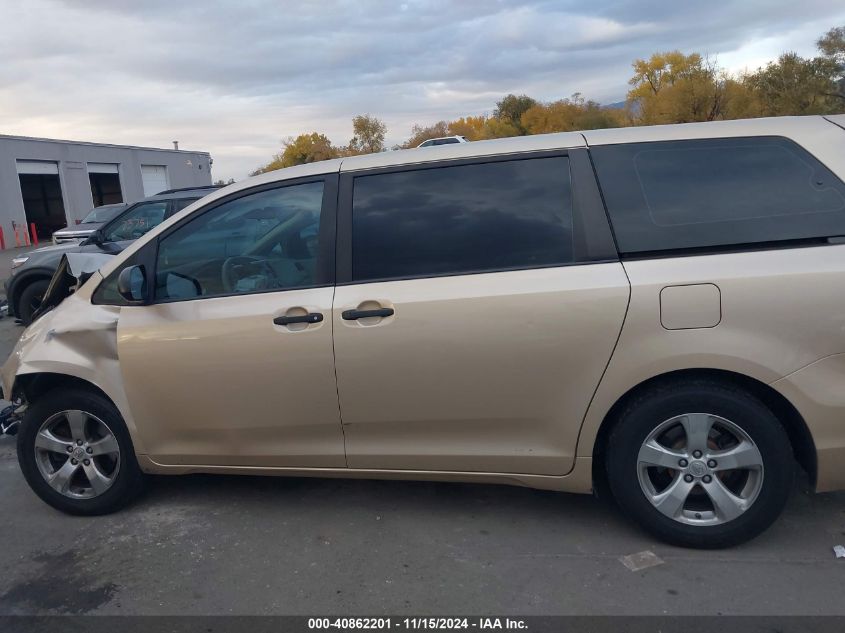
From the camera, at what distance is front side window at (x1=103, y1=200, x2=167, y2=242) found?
9.60 metres

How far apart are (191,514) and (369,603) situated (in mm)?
1373

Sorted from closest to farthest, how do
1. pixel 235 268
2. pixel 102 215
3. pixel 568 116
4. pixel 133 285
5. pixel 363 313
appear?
pixel 363 313 < pixel 133 285 < pixel 235 268 < pixel 102 215 < pixel 568 116

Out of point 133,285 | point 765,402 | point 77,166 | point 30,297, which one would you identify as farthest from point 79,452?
point 77,166

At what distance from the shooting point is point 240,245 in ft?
12.2

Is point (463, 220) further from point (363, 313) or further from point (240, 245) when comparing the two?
point (240, 245)

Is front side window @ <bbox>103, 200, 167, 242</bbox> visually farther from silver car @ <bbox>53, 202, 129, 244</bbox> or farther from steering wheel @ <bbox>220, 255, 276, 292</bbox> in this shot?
steering wheel @ <bbox>220, 255, 276, 292</bbox>

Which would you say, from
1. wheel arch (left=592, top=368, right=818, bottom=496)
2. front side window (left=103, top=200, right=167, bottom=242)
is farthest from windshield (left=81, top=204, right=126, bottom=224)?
wheel arch (left=592, top=368, right=818, bottom=496)

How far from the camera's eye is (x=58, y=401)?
373 cm

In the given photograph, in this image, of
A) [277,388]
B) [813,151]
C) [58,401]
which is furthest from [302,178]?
[813,151]

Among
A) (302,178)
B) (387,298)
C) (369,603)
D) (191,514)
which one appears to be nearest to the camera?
(369,603)

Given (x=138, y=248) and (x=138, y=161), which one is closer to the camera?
(x=138, y=248)

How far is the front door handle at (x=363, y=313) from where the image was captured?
3.18 meters

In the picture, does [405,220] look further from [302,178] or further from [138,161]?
[138,161]

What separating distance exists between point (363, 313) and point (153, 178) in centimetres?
4175
